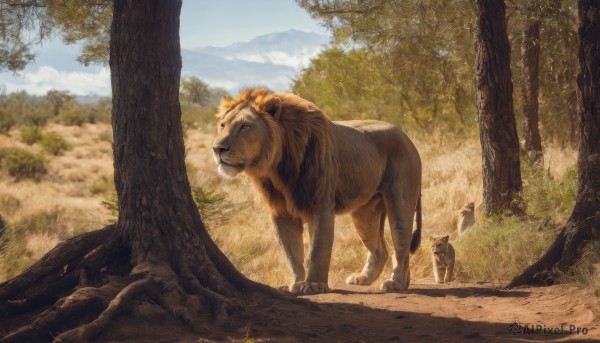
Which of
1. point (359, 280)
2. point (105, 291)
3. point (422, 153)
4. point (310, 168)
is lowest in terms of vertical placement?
point (359, 280)

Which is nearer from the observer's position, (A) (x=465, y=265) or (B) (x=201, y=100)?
(A) (x=465, y=265)

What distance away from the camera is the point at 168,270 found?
5.78m

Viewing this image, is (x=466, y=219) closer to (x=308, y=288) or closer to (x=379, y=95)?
(x=308, y=288)

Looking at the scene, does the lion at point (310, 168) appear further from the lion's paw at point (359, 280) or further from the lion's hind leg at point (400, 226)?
the lion's paw at point (359, 280)

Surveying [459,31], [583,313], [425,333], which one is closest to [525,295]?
[583,313]

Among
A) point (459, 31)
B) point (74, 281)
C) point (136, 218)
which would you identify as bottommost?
point (74, 281)

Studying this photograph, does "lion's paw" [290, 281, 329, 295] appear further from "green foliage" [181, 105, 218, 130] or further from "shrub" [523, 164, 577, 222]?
"green foliage" [181, 105, 218, 130]

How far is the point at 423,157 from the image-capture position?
802 inches

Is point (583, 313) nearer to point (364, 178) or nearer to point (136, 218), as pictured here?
point (364, 178)

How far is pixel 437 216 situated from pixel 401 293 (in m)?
5.83

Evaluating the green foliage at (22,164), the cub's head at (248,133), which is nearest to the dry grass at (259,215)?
the green foliage at (22,164)

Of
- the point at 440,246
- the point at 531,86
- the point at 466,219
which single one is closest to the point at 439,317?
the point at 440,246

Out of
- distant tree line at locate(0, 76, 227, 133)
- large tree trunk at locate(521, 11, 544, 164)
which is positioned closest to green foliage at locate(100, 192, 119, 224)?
large tree trunk at locate(521, 11, 544, 164)

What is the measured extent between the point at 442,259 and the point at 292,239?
8.56 feet
